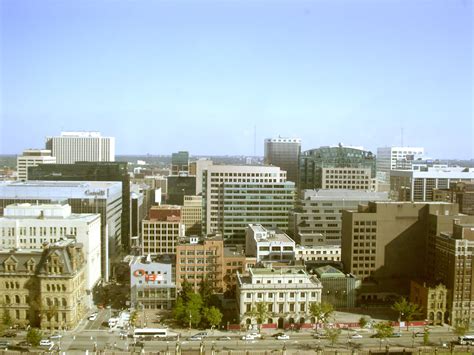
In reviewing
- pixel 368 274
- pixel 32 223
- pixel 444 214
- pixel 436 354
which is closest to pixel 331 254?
pixel 368 274

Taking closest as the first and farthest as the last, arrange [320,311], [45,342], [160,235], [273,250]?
[45,342]
[320,311]
[273,250]
[160,235]

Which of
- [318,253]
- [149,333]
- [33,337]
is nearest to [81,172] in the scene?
[318,253]

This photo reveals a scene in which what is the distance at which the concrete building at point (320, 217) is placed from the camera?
121938 mm

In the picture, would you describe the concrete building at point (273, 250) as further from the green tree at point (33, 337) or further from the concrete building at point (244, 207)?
the green tree at point (33, 337)

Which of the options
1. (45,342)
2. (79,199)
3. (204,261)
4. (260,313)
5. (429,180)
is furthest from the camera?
(429,180)

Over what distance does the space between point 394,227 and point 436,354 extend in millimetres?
29667

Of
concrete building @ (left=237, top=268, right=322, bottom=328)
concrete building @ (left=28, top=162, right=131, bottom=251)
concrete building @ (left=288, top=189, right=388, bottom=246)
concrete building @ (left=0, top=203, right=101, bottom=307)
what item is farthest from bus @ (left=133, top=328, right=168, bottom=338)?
concrete building @ (left=28, top=162, right=131, bottom=251)

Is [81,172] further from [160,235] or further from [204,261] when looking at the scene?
[204,261]

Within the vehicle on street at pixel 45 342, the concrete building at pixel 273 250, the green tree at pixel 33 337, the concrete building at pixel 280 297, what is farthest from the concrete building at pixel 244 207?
the green tree at pixel 33 337

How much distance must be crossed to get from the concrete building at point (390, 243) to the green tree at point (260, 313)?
2256 cm

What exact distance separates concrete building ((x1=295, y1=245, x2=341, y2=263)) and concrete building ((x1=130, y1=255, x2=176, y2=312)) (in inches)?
1116

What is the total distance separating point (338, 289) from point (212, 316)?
23380mm

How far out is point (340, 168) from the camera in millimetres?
167000

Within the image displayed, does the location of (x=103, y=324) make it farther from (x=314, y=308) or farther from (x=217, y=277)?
(x=314, y=308)
